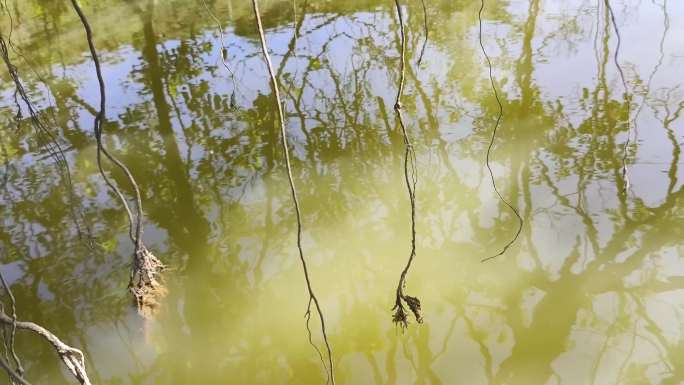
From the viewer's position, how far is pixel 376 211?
263 centimetres

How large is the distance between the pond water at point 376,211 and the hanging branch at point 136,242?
0.09 meters

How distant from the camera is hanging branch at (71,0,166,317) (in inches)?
38.6

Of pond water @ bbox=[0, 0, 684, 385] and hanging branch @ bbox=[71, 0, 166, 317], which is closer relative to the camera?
hanging branch @ bbox=[71, 0, 166, 317]

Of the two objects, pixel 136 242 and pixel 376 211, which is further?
pixel 376 211

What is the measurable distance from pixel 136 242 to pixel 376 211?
5.09 ft

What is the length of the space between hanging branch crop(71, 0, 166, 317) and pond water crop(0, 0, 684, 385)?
0.09 metres

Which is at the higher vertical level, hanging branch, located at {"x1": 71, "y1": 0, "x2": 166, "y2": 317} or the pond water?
the pond water

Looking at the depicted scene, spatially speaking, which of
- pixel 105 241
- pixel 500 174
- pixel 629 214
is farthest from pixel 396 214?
pixel 105 241

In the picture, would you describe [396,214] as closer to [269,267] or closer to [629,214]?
[269,267]

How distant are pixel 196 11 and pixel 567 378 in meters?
5.35

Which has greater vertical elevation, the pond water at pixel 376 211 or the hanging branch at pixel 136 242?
the pond water at pixel 376 211

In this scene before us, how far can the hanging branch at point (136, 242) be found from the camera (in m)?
0.98

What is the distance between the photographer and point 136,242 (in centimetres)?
120

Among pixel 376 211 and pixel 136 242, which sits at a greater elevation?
pixel 376 211
